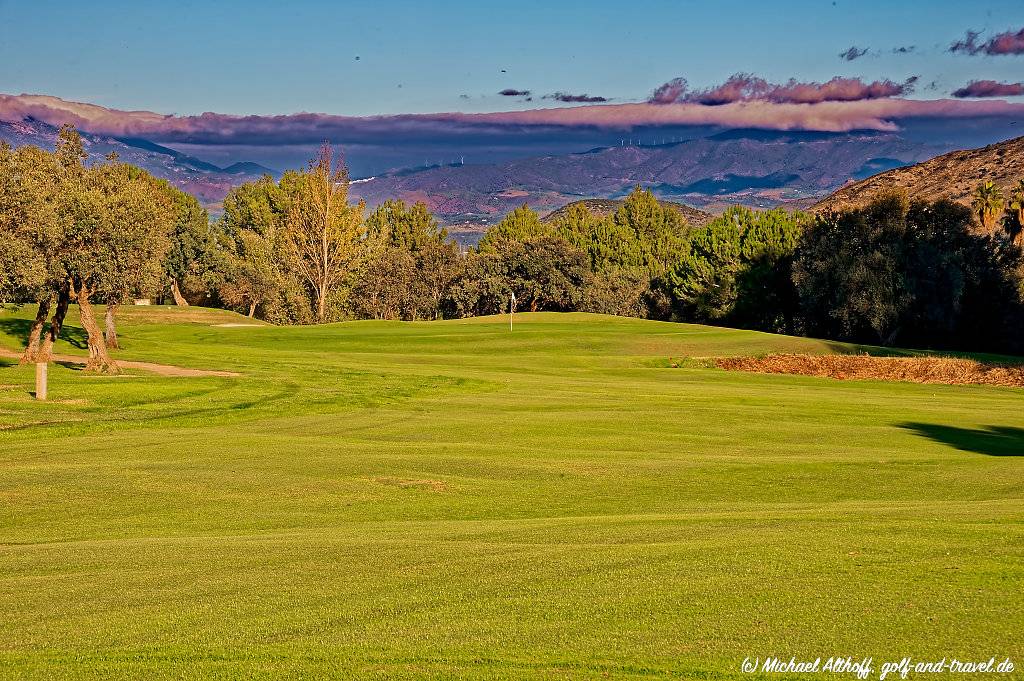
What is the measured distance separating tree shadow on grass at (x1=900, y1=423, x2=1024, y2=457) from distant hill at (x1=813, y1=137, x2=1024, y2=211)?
479ft

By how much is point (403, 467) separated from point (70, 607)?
10984 mm

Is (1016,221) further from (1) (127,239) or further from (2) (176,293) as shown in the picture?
(2) (176,293)

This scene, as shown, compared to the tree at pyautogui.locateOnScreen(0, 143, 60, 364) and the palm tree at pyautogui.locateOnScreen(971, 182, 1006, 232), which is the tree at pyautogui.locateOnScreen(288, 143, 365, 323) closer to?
the palm tree at pyautogui.locateOnScreen(971, 182, 1006, 232)

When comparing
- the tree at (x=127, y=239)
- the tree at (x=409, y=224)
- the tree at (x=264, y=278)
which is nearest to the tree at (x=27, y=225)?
the tree at (x=127, y=239)

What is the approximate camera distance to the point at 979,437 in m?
26.9

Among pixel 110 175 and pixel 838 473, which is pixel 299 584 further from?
pixel 110 175

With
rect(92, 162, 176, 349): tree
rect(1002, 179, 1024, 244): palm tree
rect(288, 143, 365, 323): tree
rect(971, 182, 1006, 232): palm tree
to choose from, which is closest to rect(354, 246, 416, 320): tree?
rect(288, 143, 365, 323): tree

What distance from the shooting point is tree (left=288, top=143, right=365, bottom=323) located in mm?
114125

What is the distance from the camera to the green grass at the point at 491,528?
8672 millimetres

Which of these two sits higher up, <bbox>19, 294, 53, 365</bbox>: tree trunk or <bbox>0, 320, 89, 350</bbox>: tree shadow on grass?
<bbox>19, 294, 53, 365</bbox>: tree trunk

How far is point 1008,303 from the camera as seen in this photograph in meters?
82.5

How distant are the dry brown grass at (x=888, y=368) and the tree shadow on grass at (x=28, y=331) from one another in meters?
32.1

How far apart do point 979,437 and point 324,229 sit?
96.0 meters

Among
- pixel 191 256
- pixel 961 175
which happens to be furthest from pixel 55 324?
pixel 961 175
